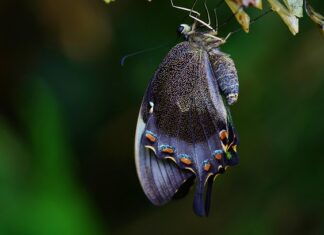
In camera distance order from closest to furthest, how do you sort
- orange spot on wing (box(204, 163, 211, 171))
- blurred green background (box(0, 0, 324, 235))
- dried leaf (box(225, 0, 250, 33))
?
dried leaf (box(225, 0, 250, 33))
orange spot on wing (box(204, 163, 211, 171))
blurred green background (box(0, 0, 324, 235))

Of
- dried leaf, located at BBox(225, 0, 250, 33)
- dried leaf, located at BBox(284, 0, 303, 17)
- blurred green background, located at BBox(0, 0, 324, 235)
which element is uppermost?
dried leaf, located at BBox(225, 0, 250, 33)

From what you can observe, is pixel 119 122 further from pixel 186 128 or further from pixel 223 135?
pixel 223 135

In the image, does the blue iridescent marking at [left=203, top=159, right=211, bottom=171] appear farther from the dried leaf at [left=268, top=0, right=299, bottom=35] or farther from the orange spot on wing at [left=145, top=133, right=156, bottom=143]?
the dried leaf at [left=268, top=0, right=299, bottom=35]

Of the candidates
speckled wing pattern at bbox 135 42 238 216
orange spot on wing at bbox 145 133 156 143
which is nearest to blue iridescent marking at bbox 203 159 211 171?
speckled wing pattern at bbox 135 42 238 216

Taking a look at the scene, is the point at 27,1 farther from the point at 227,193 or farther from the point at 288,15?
the point at 288,15

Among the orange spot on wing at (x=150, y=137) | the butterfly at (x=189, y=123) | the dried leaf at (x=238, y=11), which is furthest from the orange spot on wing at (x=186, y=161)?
the dried leaf at (x=238, y=11)

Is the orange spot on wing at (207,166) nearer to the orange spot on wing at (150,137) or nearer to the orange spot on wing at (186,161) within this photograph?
the orange spot on wing at (186,161)
